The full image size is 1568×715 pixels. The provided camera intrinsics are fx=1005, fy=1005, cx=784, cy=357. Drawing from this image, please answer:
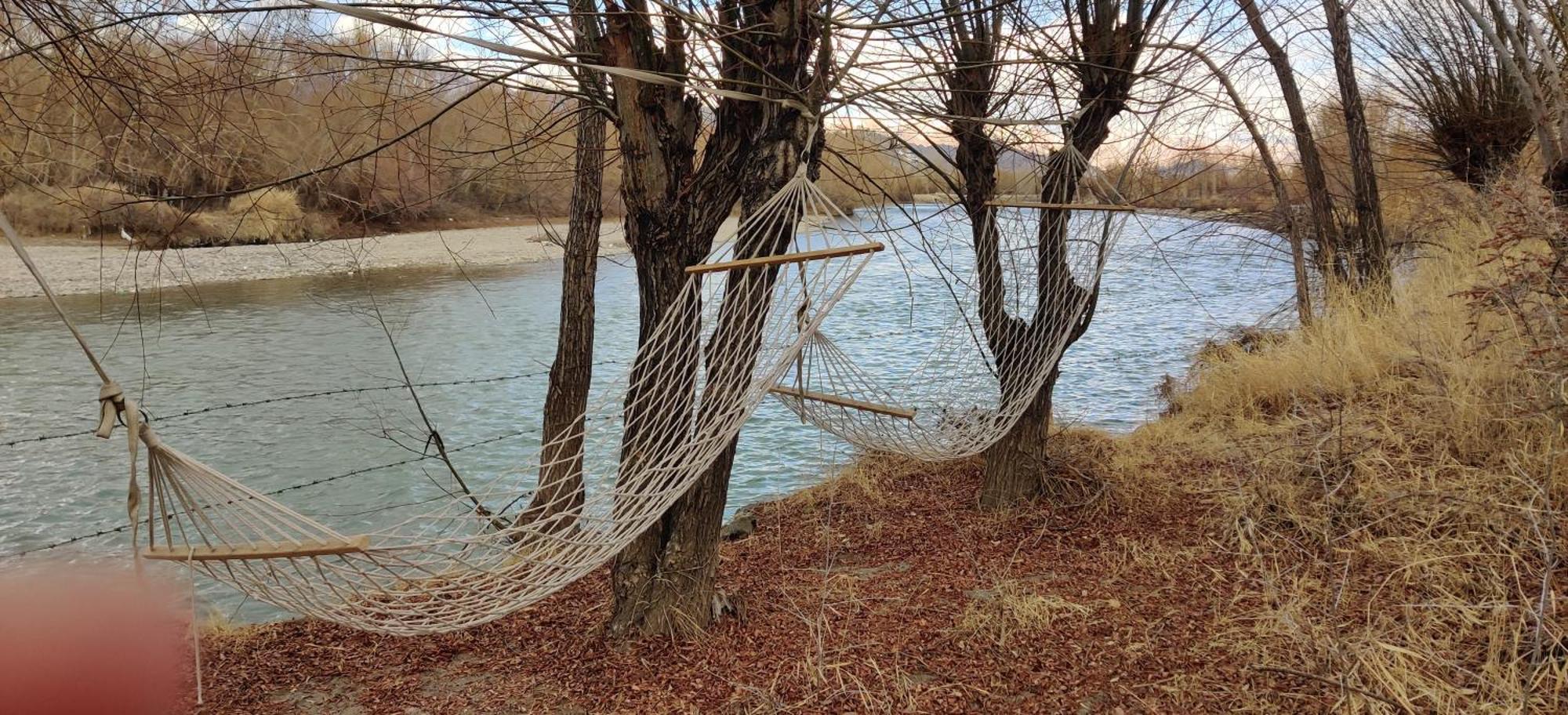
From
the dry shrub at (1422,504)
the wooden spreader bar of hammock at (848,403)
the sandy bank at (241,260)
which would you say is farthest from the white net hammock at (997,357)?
the sandy bank at (241,260)

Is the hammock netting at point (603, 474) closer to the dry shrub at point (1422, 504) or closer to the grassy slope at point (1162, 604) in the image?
the grassy slope at point (1162, 604)

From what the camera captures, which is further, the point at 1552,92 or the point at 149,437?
the point at 1552,92

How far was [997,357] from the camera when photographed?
2713mm

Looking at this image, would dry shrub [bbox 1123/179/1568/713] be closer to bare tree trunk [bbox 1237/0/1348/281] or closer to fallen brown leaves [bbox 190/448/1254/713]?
fallen brown leaves [bbox 190/448/1254/713]

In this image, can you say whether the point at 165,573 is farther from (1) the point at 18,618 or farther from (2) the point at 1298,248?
(2) the point at 1298,248

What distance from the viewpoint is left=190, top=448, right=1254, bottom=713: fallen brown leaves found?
5.81 ft

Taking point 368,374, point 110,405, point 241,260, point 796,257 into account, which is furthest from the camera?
point 241,260

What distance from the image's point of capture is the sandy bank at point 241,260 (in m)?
8.80

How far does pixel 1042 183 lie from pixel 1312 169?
294 centimetres

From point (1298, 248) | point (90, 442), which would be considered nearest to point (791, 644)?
point (1298, 248)

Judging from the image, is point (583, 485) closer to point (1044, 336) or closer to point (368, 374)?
point (1044, 336)

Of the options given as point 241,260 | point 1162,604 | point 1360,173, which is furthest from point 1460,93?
point 241,260

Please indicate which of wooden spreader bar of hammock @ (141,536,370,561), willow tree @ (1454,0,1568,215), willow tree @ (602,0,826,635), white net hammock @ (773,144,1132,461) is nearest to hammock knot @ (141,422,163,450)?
wooden spreader bar of hammock @ (141,536,370,561)

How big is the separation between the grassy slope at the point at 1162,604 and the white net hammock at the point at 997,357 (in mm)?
335
